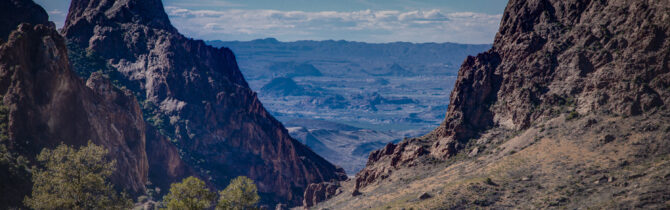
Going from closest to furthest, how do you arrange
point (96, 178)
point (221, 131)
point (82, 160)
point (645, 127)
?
1. point (96, 178)
2. point (82, 160)
3. point (645, 127)
4. point (221, 131)

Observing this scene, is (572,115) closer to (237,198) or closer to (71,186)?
(237,198)

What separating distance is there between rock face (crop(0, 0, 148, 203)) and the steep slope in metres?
39.2

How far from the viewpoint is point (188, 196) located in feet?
175

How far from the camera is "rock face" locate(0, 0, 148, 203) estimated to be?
2911 inches

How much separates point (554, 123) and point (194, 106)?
105m

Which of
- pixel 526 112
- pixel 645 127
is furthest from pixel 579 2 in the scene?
pixel 645 127

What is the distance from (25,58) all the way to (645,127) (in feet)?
241

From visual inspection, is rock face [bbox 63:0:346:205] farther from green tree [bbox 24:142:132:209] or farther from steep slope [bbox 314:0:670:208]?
green tree [bbox 24:142:132:209]

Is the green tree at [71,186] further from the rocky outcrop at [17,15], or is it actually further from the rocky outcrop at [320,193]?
the rocky outcrop at [320,193]

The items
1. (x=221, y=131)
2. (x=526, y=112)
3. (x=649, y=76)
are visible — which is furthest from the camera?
(x=221, y=131)

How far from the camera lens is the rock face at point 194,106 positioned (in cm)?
15650

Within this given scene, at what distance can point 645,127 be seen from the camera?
67.4 m

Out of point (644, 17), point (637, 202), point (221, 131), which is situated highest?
point (644, 17)

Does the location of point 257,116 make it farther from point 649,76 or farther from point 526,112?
point 649,76
